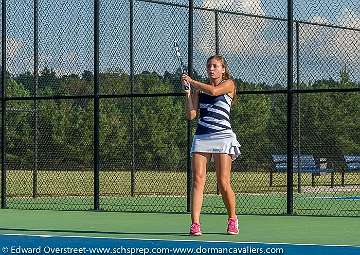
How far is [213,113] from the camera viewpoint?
10.3m

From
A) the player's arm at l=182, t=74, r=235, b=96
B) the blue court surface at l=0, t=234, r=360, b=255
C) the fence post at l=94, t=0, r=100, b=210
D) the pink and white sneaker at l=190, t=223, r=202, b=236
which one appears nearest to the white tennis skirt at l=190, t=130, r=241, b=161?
the player's arm at l=182, t=74, r=235, b=96

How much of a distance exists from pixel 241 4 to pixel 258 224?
17.7 feet

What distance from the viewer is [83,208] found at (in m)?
15.5

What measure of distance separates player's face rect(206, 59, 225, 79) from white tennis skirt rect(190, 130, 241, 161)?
0.51 meters

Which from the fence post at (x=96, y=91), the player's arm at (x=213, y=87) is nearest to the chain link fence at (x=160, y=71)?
the fence post at (x=96, y=91)

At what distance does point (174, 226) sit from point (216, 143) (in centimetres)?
173

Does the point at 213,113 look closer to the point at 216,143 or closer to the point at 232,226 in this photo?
the point at 216,143

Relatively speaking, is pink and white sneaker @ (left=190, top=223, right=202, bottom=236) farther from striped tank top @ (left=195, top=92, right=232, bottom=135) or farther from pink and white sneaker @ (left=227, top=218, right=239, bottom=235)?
striped tank top @ (left=195, top=92, right=232, bottom=135)

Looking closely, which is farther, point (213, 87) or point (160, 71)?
point (160, 71)

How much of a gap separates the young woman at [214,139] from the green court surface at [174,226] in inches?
12.7

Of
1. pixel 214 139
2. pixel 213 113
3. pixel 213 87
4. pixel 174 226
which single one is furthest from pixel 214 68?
pixel 174 226

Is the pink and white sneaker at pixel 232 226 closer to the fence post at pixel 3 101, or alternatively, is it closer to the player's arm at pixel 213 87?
the player's arm at pixel 213 87

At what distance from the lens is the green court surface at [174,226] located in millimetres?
10008

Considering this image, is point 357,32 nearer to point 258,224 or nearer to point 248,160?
point 248,160
